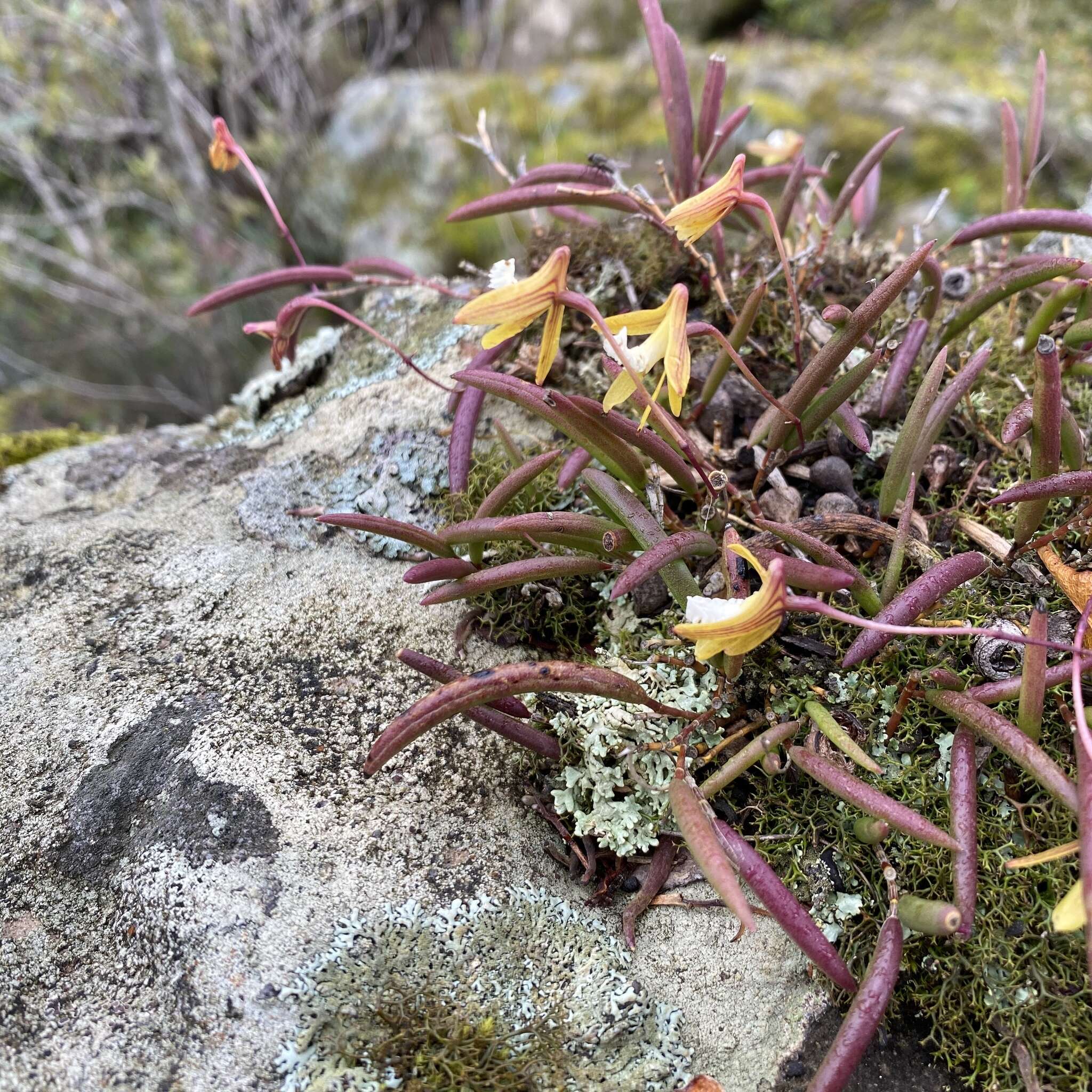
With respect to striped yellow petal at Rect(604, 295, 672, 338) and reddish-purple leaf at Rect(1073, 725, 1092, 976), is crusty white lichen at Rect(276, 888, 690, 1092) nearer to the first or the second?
reddish-purple leaf at Rect(1073, 725, 1092, 976)

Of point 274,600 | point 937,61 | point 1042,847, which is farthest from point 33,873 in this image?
point 937,61

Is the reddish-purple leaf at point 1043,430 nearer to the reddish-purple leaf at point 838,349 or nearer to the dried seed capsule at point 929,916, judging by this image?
the reddish-purple leaf at point 838,349

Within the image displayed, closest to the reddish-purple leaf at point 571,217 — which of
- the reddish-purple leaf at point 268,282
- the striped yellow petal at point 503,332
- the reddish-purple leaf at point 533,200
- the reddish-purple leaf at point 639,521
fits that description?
the reddish-purple leaf at point 533,200

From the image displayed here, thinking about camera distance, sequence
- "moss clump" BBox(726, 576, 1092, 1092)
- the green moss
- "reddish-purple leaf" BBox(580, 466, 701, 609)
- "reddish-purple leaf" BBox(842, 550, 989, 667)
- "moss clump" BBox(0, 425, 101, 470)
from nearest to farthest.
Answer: "moss clump" BBox(726, 576, 1092, 1092), "reddish-purple leaf" BBox(842, 550, 989, 667), "reddish-purple leaf" BBox(580, 466, 701, 609), the green moss, "moss clump" BBox(0, 425, 101, 470)

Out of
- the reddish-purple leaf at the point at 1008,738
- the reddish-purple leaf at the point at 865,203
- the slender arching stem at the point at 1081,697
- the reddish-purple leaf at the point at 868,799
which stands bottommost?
the reddish-purple leaf at the point at 868,799

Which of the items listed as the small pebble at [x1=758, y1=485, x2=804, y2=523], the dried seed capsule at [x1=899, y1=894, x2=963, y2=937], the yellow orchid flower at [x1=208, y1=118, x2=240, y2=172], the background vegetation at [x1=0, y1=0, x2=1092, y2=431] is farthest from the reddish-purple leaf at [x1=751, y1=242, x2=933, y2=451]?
the background vegetation at [x1=0, y1=0, x2=1092, y2=431]

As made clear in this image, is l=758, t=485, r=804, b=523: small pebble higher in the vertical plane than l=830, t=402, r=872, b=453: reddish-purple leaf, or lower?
lower

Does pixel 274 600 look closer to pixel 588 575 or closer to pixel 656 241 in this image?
pixel 588 575

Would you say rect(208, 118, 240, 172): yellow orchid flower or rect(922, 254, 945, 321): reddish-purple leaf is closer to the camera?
rect(922, 254, 945, 321): reddish-purple leaf
